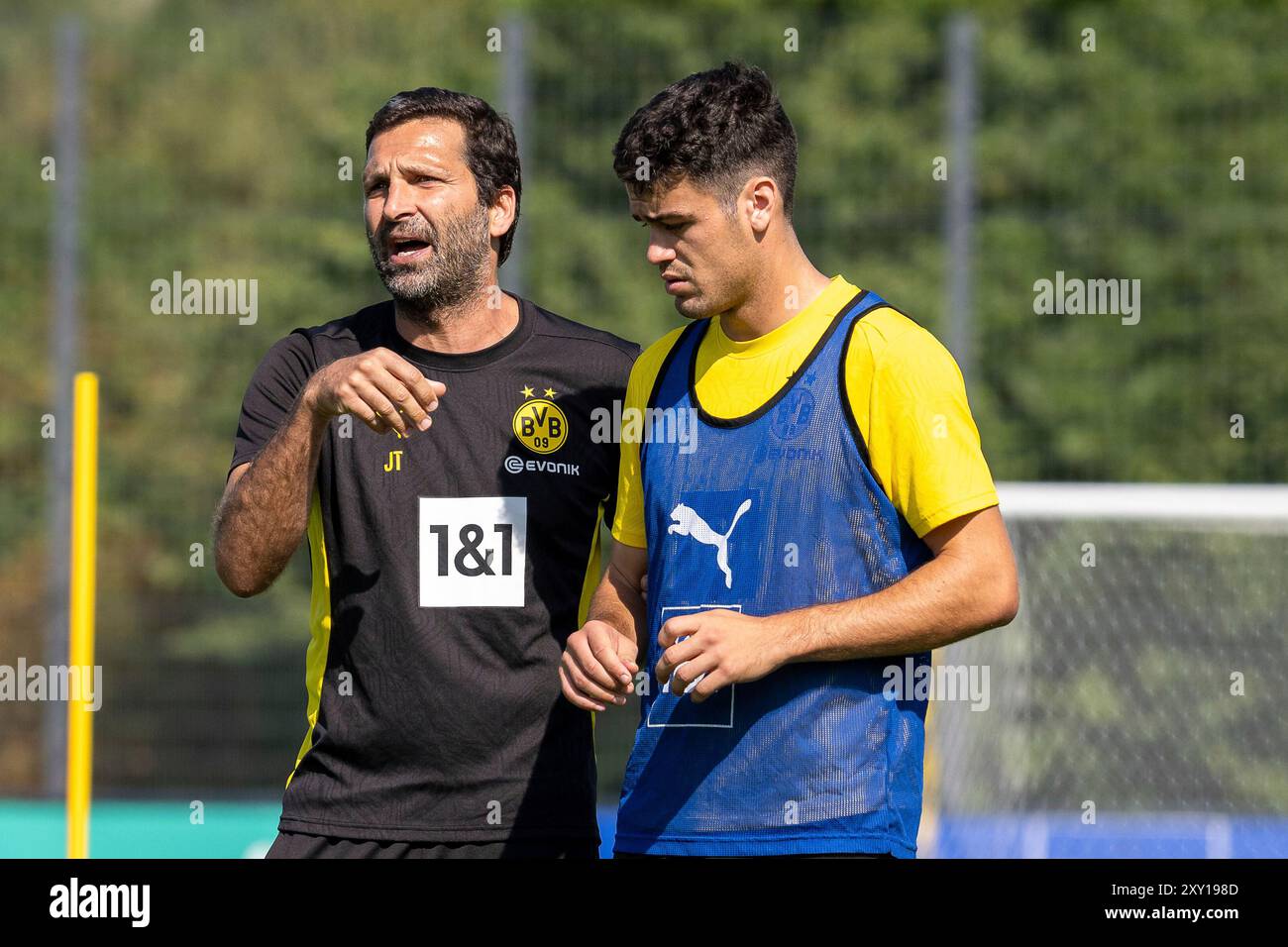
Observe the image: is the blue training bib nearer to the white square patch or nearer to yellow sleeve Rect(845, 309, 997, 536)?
yellow sleeve Rect(845, 309, 997, 536)

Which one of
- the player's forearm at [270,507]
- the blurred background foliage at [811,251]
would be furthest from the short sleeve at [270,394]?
the blurred background foliage at [811,251]

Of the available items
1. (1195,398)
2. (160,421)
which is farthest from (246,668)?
(1195,398)

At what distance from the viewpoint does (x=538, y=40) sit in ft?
26.3

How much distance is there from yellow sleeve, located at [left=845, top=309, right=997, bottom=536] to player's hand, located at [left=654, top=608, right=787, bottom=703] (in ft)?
1.07

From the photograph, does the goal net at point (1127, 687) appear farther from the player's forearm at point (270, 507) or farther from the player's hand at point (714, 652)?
the player's hand at point (714, 652)

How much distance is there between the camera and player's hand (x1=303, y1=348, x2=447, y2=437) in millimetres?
2736

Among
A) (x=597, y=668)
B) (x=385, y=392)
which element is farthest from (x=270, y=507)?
(x=597, y=668)

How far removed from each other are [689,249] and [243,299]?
629 cm

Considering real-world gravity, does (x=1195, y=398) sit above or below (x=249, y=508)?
above

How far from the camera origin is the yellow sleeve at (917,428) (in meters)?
2.63

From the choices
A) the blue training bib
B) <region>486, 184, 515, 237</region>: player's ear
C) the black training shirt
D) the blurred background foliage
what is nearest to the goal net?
the blurred background foliage
